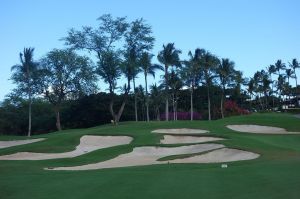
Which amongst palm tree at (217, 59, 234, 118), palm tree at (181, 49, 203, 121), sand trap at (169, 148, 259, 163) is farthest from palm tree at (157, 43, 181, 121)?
sand trap at (169, 148, 259, 163)

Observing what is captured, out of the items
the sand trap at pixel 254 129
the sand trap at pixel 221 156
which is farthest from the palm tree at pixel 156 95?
the sand trap at pixel 221 156

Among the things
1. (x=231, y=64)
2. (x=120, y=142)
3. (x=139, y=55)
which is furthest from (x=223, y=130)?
(x=231, y=64)

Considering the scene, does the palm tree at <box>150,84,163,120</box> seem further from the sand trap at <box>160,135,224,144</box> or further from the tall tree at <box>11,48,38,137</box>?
the sand trap at <box>160,135,224,144</box>

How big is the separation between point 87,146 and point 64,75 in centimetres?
3234

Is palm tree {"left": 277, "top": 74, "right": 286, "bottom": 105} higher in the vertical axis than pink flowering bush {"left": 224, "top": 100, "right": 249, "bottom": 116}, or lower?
higher

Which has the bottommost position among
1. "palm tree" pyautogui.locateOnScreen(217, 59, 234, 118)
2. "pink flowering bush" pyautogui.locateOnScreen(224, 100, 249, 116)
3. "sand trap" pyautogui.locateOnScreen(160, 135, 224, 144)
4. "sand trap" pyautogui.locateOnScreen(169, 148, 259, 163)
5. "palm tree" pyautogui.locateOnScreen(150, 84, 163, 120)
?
"sand trap" pyautogui.locateOnScreen(169, 148, 259, 163)

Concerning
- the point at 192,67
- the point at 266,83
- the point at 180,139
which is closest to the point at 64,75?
the point at 192,67

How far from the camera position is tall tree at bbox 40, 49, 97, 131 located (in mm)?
67500

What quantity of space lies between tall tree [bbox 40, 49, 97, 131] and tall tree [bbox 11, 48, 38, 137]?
1.68 meters

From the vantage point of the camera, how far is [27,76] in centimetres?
6431

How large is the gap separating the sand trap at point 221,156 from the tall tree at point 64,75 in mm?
43610

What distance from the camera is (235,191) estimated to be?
12.3m

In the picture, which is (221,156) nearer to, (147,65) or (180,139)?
(180,139)

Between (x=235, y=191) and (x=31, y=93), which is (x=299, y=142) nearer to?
(x=235, y=191)
